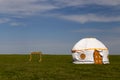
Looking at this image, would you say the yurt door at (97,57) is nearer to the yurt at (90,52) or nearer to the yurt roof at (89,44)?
the yurt at (90,52)

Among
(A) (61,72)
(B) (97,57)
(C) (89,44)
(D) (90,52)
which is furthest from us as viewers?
(C) (89,44)

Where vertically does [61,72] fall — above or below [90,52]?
below

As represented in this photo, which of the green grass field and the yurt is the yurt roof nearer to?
the yurt

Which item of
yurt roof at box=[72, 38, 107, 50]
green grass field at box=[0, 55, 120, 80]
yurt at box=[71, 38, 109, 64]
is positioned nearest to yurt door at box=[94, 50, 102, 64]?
yurt at box=[71, 38, 109, 64]

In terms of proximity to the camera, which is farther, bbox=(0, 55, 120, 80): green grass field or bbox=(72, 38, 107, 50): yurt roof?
bbox=(72, 38, 107, 50): yurt roof

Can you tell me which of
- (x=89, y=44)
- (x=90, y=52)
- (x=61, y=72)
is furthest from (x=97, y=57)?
(x=61, y=72)

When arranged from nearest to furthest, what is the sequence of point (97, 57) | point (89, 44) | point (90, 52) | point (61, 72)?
point (61, 72), point (90, 52), point (97, 57), point (89, 44)

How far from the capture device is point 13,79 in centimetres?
2219

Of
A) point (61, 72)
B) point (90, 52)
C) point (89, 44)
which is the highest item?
point (89, 44)

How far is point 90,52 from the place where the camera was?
4062 cm

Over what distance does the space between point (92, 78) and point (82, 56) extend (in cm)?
1799

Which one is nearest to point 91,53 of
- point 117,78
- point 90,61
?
point 90,61

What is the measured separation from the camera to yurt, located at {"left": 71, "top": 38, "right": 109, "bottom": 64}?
133 feet

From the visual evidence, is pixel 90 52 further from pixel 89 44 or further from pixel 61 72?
pixel 61 72
